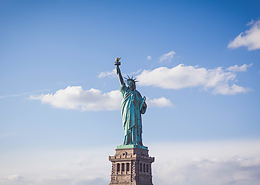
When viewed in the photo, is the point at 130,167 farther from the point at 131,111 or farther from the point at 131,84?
the point at 131,84

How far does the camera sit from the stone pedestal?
4859 cm

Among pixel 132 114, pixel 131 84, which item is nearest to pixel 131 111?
pixel 132 114

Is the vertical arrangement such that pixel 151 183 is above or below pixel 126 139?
below

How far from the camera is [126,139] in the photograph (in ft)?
167

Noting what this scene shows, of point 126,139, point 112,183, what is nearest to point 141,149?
point 126,139

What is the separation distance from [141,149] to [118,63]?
11.7 metres

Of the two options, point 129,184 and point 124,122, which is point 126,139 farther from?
point 129,184

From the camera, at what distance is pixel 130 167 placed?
48.8m

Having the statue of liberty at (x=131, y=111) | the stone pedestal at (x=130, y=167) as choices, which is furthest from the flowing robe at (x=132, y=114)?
the stone pedestal at (x=130, y=167)

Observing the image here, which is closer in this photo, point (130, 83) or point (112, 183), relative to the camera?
point (112, 183)

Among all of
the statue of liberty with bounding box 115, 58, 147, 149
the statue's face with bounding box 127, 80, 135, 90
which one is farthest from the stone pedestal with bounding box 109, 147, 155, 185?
the statue's face with bounding box 127, 80, 135, 90

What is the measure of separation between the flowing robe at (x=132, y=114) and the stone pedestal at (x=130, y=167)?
146 cm

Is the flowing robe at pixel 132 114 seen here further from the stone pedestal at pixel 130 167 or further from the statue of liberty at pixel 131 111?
the stone pedestal at pixel 130 167

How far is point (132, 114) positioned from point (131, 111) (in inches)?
16.5
